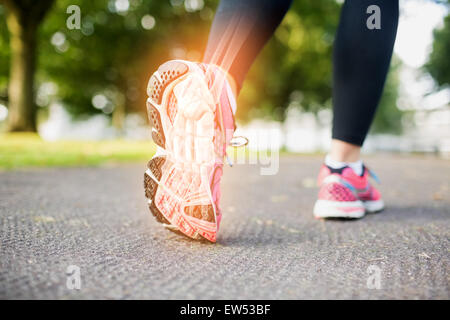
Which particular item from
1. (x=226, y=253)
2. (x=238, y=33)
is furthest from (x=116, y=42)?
(x=226, y=253)

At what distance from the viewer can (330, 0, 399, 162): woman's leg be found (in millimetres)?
1515

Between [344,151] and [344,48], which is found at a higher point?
[344,48]

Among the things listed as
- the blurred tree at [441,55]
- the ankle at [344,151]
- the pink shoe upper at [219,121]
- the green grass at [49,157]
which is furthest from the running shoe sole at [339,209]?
the blurred tree at [441,55]

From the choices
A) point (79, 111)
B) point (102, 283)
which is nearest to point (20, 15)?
point (102, 283)

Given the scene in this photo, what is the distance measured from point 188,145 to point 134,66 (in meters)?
15.4

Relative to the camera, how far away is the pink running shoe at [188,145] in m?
1.12

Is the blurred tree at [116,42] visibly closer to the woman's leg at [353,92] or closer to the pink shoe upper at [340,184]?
the woman's leg at [353,92]

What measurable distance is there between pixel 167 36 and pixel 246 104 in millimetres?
4883

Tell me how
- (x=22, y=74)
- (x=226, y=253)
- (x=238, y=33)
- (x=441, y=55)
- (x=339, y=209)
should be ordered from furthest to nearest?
1. (x=441, y=55)
2. (x=22, y=74)
3. (x=339, y=209)
4. (x=238, y=33)
5. (x=226, y=253)

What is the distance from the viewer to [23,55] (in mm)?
8047

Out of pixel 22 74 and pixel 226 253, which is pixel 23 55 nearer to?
pixel 22 74

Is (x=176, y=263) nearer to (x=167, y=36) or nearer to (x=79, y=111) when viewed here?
(x=167, y=36)

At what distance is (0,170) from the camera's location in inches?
127

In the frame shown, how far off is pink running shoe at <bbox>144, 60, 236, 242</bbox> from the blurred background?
10.4ft
